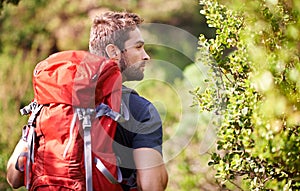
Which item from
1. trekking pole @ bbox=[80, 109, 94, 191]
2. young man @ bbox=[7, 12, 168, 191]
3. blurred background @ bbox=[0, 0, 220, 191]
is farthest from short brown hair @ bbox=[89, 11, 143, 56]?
blurred background @ bbox=[0, 0, 220, 191]

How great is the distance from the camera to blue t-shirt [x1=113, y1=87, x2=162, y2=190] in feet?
8.65

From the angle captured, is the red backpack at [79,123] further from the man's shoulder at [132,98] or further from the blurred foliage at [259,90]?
the blurred foliage at [259,90]

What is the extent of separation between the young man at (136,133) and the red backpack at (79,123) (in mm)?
91

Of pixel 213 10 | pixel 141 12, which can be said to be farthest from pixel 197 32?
pixel 213 10

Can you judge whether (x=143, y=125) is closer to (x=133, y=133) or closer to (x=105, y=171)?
(x=133, y=133)

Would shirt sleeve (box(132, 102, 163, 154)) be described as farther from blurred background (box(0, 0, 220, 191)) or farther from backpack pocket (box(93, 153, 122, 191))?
blurred background (box(0, 0, 220, 191))

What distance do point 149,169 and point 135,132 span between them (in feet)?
0.52

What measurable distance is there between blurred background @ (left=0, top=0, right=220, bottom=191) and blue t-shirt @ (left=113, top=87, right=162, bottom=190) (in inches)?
73.4

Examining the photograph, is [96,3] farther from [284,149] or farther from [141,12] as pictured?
[284,149]

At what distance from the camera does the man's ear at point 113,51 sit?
2.89 m

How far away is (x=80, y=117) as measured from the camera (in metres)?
2.51

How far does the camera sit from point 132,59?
288cm

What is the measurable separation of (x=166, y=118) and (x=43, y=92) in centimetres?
383

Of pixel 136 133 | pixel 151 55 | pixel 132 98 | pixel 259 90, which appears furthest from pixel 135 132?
pixel 151 55
